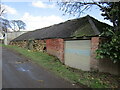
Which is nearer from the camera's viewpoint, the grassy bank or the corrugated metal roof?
the grassy bank

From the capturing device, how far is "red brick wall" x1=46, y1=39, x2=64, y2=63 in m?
13.0

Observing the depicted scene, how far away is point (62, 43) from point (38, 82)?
6.91 metres

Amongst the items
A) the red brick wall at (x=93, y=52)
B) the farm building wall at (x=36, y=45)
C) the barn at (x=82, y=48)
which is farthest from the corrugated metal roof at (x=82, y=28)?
the farm building wall at (x=36, y=45)

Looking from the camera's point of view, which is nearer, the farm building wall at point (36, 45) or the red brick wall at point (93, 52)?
the red brick wall at point (93, 52)

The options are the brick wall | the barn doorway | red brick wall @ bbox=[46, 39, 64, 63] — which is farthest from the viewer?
red brick wall @ bbox=[46, 39, 64, 63]

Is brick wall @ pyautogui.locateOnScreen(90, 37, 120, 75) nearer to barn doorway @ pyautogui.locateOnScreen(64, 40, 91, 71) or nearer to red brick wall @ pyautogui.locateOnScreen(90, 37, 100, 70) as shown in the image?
red brick wall @ pyautogui.locateOnScreen(90, 37, 100, 70)

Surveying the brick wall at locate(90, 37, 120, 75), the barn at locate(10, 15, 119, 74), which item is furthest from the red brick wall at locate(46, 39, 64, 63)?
the brick wall at locate(90, 37, 120, 75)

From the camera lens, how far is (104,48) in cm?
755

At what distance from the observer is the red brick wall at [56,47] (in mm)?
12965

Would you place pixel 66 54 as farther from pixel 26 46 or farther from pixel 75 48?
pixel 26 46

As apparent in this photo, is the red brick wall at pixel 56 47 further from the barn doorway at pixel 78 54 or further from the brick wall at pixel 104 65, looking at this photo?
the brick wall at pixel 104 65

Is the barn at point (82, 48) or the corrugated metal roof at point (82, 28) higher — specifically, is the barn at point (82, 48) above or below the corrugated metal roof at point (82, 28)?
below

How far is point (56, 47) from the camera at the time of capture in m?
14.1

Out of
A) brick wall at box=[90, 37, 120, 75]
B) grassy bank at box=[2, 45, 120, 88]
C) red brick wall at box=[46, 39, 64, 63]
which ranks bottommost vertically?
grassy bank at box=[2, 45, 120, 88]
